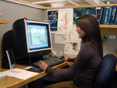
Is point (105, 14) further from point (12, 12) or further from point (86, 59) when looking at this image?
point (12, 12)

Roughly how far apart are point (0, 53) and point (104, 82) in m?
1.10

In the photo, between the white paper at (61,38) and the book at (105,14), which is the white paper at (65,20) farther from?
the book at (105,14)

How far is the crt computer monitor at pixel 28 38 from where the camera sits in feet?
4.61

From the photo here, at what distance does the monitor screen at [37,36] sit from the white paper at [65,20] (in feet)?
1.15

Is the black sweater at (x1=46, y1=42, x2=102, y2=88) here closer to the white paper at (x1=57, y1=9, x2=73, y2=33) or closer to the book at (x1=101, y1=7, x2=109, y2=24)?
the book at (x1=101, y1=7, x2=109, y2=24)

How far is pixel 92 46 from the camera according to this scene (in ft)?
3.95

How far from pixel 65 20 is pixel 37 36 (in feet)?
1.98

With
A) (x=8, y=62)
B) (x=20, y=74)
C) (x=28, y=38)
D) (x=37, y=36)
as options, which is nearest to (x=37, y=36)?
(x=37, y=36)

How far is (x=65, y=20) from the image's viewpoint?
202 centimetres

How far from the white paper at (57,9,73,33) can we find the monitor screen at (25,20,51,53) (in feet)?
1.15


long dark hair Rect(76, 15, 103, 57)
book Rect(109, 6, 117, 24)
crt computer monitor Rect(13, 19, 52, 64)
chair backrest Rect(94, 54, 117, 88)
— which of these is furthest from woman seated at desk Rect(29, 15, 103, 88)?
book Rect(109, 6, 117, 24)

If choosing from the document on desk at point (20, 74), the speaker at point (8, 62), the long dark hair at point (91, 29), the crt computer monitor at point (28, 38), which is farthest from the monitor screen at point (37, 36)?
the long dark hair at point (91, 29)

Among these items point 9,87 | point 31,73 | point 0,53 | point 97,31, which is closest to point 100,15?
point 97,31

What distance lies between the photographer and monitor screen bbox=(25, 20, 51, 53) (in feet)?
4.76
